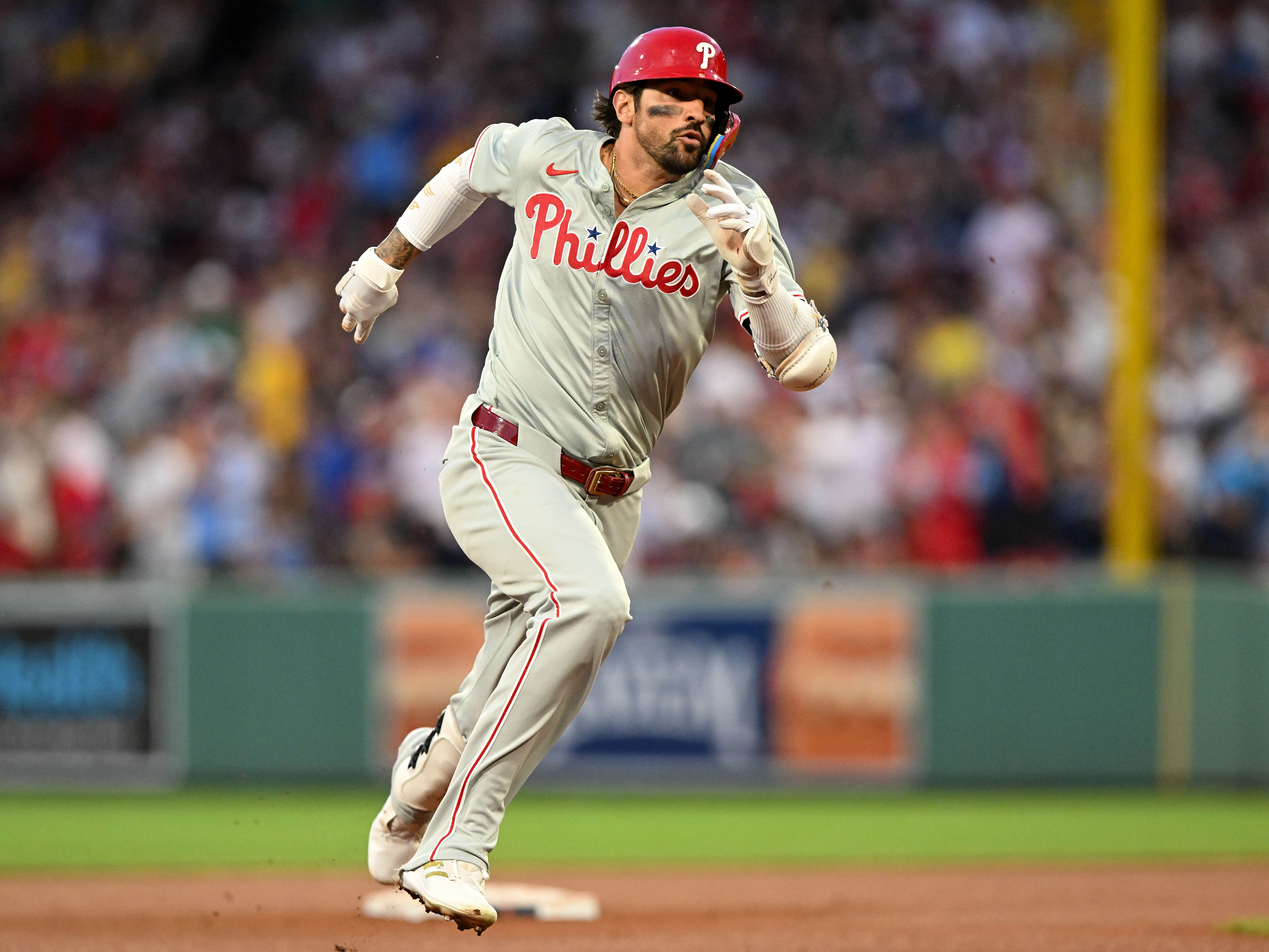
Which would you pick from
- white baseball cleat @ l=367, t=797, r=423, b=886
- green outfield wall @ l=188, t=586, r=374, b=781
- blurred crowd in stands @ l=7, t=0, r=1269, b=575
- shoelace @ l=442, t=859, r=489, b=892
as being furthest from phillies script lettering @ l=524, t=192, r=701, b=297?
blurred crowd in stands @ l=7, t=0, r=1269, b=575

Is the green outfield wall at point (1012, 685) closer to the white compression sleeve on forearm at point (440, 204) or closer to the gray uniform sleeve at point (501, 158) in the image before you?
the white compression sleeve on forearm at point (440, 204)

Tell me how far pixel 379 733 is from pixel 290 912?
4.20 meters

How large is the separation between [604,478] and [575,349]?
0.37 metres

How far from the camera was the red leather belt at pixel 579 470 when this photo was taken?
16.5 feet

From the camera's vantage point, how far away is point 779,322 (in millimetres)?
4754

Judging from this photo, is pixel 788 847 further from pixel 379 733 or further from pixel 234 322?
pixel 234 322

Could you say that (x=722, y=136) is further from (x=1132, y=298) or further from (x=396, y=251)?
(x=1132, y=298)

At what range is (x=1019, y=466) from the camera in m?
11.5

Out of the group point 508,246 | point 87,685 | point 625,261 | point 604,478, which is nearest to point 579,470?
point 604,478

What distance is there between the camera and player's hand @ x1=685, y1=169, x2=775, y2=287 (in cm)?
461

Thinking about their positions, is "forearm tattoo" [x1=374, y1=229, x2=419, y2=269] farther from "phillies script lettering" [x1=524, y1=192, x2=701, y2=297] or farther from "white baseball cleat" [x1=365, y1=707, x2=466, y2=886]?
"white baseball cleat" [x1=365, y1=707, x2=466, y2=886]

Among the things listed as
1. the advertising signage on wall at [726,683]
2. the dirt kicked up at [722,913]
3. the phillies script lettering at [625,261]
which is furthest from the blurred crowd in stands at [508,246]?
the phillies script lettering at [625,261]

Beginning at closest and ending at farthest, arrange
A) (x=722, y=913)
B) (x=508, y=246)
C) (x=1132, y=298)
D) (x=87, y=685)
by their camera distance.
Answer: (x=722, y=913)
(x=87, y=685)
(x=1132, y=298)
(x=508, y=246)

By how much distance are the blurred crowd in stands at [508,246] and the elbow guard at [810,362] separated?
22.0 ft
